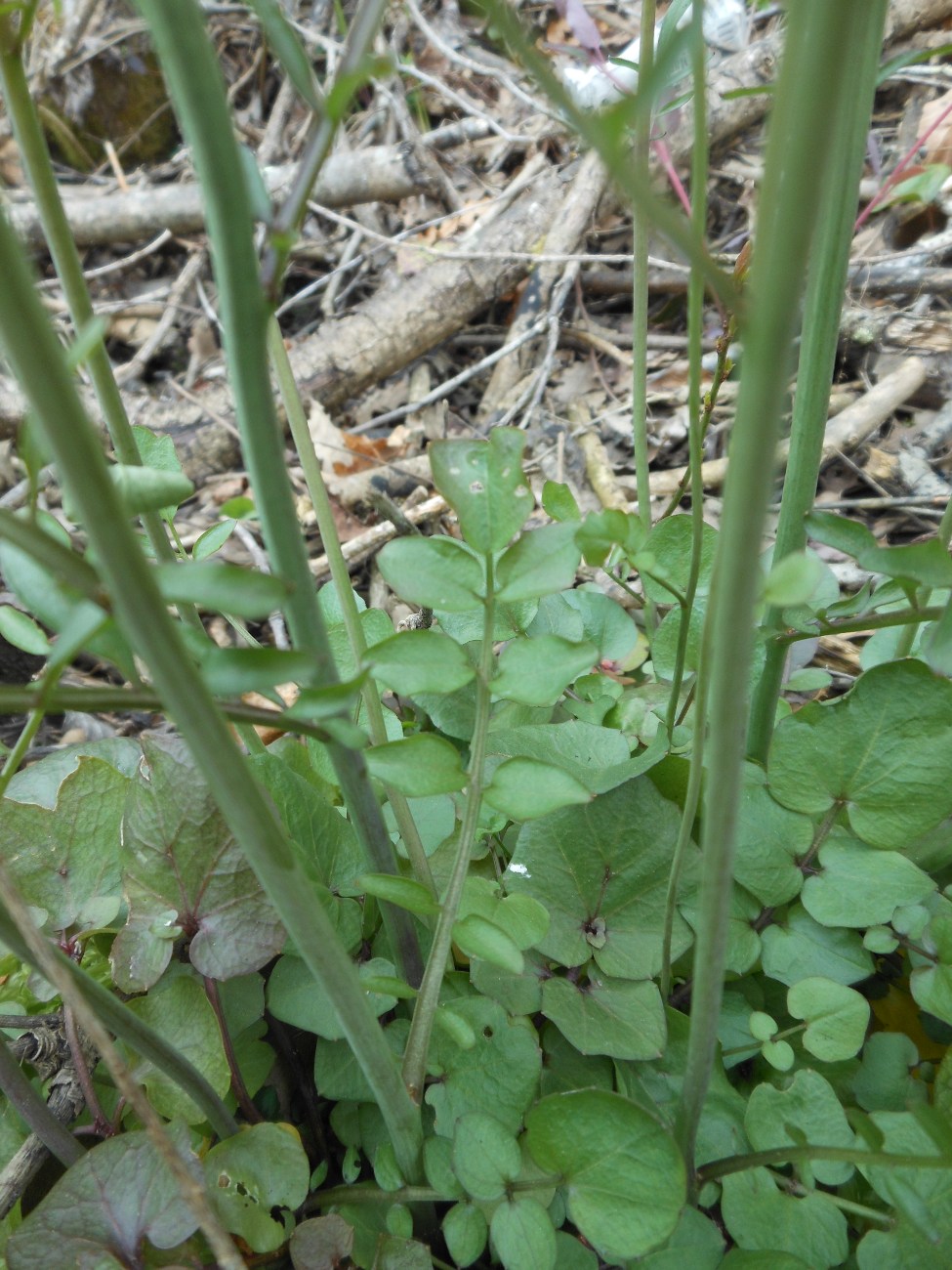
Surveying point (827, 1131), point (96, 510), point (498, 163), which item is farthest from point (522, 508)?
point (498, 163)

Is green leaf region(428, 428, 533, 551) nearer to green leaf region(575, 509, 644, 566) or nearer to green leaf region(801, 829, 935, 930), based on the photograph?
green leaf region(575, 509, 644, 566)

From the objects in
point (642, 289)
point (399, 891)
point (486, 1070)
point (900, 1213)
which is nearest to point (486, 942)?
point (399, 891)

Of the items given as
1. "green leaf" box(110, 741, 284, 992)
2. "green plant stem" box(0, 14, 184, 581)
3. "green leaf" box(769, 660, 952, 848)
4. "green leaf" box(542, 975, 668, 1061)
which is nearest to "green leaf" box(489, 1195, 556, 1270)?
"green leaf" box(542, 975, 668, 1061)

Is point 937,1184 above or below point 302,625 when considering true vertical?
below

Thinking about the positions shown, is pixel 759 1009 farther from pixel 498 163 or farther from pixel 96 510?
pixel 498 163

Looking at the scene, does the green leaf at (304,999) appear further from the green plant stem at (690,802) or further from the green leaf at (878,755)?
the green leaf at (878,755)

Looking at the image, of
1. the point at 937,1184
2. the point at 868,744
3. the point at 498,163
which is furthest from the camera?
the point at 498,163

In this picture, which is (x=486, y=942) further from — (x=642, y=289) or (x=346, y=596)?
(x=642, y=289)
